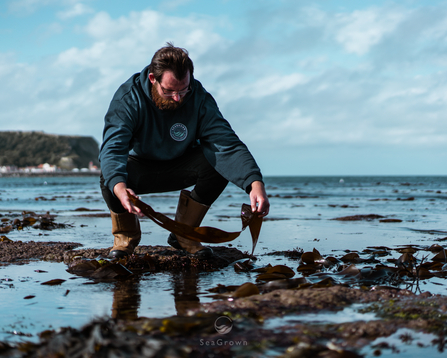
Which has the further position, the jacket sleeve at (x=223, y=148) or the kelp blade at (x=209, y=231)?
the jacket sleeve at (x=223, y=148)

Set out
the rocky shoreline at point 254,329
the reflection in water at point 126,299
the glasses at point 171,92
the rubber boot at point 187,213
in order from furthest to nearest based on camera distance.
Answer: the rubber boot at point 187,213 < the glasses at point 171,92 < the reflection in water at point 126,299 < the rocky shoreline at point 254,329

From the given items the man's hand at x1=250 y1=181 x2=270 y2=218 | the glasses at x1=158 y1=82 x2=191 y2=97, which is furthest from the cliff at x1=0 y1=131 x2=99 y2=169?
the man's hand at x1=250 y1=181 x2=270 y2=218

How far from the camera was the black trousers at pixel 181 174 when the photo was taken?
3.55m

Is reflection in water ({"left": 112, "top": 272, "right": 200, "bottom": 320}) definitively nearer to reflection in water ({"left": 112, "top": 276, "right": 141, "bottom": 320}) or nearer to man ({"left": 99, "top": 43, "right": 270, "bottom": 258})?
reflection in water ({"left": 112, "top": 276, "right": 141, "bottom": 320})

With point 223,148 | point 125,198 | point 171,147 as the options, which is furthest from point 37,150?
point 125,198

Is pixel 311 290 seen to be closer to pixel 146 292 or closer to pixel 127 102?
pixel 146 292

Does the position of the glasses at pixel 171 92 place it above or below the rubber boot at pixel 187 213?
above

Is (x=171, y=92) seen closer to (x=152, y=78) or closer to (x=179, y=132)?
(x=152, y=78)

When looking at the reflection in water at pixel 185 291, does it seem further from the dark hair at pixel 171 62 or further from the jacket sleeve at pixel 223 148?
the dark hair at pixel 171 62

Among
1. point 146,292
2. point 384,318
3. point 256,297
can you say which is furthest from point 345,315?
point 146,292

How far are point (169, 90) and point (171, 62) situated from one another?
0.21 meters

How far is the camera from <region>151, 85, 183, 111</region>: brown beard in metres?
3.24

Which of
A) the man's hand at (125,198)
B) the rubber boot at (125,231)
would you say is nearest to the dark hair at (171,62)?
the man's hand at (125,198)

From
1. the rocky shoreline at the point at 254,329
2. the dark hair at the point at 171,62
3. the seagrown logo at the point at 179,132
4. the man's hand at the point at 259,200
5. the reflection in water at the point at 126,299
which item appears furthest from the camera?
the seagrown logo at the point at 179,132
